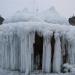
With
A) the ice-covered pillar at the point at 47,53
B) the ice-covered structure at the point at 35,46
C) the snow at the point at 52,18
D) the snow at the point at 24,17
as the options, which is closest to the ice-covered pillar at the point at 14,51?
the ice-covered structure at the point at 35,46

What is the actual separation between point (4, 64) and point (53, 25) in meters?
2.66

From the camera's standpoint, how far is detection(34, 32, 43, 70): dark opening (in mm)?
10648

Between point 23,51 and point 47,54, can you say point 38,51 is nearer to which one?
point 47,54

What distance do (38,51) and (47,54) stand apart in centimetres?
65

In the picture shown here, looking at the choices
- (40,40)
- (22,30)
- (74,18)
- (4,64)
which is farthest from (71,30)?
(74,18)

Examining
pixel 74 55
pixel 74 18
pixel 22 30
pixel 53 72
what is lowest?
pixel 53 72

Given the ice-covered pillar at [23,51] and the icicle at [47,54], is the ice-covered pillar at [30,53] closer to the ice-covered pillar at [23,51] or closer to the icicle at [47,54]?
the ice-covered pillar at [23,51]

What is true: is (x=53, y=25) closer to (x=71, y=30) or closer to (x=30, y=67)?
(x=71, y=30)

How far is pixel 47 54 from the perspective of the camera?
1037 cm

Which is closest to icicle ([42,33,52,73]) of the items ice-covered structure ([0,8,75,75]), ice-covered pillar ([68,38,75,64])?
ice-covered structure ([0,8,75,75])

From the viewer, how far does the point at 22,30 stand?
1038 cm

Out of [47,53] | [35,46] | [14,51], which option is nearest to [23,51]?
[14,51]

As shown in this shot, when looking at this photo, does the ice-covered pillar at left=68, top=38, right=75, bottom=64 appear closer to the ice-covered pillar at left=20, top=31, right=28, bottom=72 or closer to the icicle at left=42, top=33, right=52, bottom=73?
the icicle at left=42, top=33, right=52, bottom=73

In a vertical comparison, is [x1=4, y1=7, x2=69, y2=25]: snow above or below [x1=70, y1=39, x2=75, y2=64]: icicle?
above
